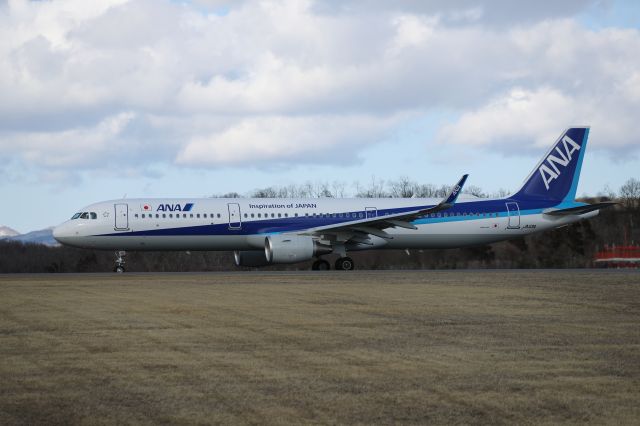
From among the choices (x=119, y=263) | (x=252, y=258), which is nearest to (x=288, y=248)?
(x=252, y=258)

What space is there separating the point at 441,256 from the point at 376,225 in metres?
9.14

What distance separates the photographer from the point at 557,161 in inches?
1734

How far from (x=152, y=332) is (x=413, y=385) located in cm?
601

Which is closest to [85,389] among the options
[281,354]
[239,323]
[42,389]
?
[42,389]

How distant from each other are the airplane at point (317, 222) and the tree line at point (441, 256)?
12.8 ft

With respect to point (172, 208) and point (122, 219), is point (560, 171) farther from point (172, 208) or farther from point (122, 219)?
point (122, 219)

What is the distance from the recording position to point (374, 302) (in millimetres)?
20406

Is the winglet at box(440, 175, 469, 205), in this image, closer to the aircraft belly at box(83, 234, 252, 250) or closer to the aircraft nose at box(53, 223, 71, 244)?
the aircraft belly at box(83, 234, 252, 250)

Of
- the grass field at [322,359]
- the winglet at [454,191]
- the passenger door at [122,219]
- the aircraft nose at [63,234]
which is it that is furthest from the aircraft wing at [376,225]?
the grass field at [322,359]

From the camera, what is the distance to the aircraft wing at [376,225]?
37.8 m

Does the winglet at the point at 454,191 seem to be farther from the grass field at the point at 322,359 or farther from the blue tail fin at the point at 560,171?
the grass field at the point at 322,359

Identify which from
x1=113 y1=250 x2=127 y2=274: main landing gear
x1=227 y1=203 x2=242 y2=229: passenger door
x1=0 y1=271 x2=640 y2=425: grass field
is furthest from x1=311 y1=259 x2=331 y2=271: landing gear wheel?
x1=0 y1=271 x2=640 y2=425: grass field

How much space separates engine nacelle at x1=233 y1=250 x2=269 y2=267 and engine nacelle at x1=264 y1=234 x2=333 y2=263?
2501 mm

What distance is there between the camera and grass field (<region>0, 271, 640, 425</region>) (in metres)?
8.88
